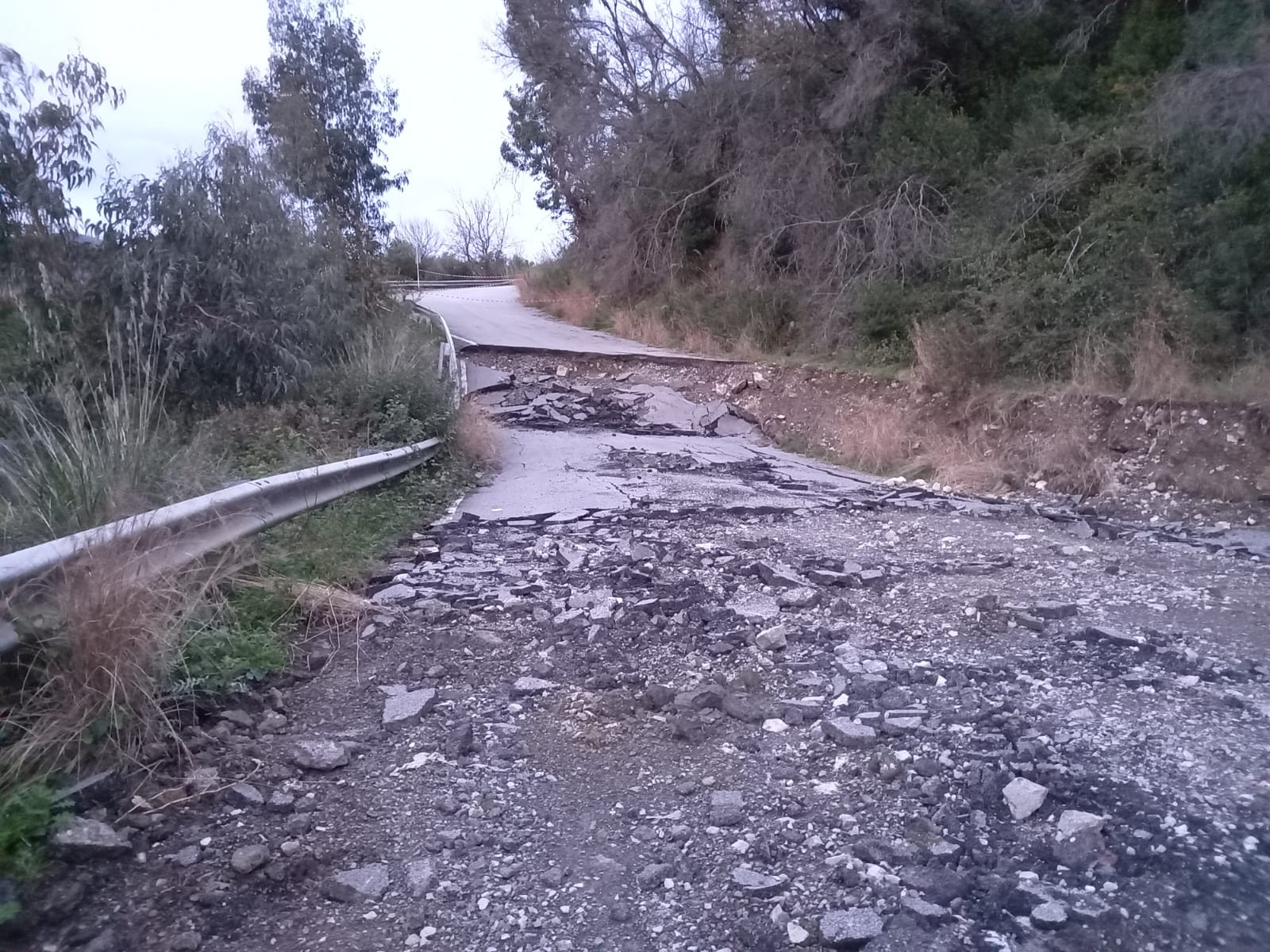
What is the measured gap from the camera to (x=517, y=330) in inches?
1178

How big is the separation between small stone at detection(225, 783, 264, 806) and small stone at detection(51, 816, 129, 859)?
1.43 ft

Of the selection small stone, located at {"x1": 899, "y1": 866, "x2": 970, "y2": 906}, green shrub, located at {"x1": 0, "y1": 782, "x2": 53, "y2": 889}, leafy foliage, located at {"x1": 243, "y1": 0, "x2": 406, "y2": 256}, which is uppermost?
leafy foliage, located at {"x1": 243, "y1": 0, "x2": 406, "y2": 256}

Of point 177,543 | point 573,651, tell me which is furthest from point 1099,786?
point 177,543

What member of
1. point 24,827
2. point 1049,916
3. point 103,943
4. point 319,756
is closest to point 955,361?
point 319,756

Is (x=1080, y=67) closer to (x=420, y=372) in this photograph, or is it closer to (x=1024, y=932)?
(x=420, y=372)

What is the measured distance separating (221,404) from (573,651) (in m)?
6.65

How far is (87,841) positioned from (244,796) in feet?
1.94

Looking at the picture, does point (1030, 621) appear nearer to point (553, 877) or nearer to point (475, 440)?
point (553, 877)

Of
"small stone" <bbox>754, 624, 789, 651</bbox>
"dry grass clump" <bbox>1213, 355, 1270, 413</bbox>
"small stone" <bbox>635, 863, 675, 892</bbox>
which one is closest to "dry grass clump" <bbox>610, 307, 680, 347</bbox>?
"dry grass clump" <bbox>1213, 355, 1270, 413</bbox>

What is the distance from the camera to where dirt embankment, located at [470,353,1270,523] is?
10891 mm

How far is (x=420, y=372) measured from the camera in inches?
508

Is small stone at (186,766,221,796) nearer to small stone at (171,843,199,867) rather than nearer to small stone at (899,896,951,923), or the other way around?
small stone at (171,843,199,867)

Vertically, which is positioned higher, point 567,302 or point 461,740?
point 567,302

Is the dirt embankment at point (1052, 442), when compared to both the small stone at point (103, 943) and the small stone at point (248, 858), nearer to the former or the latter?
the small stone at point (248, 858)
